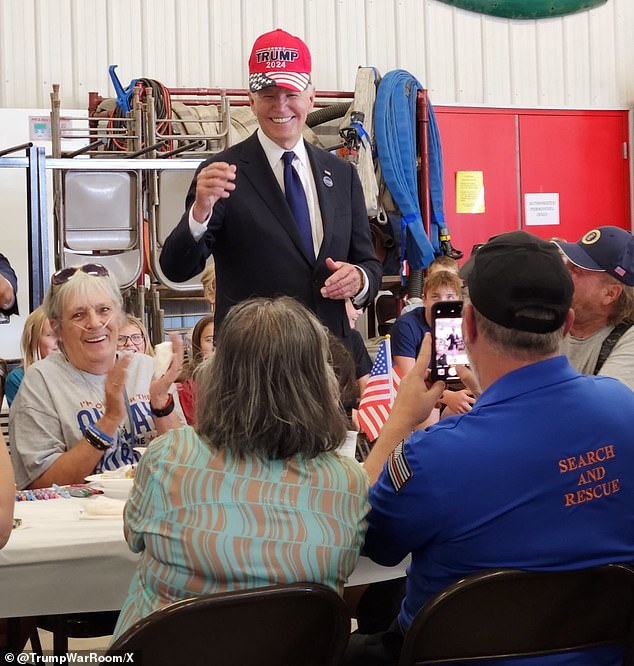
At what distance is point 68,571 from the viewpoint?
2006mm

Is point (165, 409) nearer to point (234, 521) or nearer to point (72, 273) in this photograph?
point (72, 273)

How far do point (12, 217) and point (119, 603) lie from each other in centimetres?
551

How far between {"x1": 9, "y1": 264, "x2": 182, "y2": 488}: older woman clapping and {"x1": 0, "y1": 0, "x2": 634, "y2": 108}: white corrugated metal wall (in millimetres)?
4555

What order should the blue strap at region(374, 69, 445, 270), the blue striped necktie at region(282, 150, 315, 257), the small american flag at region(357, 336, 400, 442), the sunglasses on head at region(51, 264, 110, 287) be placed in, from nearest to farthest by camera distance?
the small american flag at region(357, 336, 400, 442) < the blue striped necktie at region(282, 150, 315, 257) < the sunglasses on head at region(51, 264, 110, 287) < the blue strap at region(374, 69, 445, 270)

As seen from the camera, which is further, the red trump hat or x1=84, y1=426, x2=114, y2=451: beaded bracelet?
the red trump hat

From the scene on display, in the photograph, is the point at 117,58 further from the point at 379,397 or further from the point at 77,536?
the point at 77,536

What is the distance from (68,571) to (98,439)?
77cm

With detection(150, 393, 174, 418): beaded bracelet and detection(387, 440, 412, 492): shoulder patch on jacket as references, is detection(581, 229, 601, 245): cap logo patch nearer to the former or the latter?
detection(150, 393, 174, 418): beaded bracelet

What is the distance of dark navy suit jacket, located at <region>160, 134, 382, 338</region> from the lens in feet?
9.43

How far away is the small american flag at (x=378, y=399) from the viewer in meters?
2.84

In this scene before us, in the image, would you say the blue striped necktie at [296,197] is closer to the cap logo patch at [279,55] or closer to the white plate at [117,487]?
the cap logo patch at [279,55]

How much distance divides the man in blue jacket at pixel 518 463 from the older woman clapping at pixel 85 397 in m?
1.25

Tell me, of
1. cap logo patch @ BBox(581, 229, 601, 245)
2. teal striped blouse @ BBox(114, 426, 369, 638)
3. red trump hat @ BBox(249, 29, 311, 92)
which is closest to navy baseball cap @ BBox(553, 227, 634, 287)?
cap logo patch @ BBox(581, 229, 601, 245)

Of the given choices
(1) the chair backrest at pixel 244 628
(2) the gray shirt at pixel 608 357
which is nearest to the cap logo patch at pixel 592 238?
(2) the gray shirt at pixel 608 357
